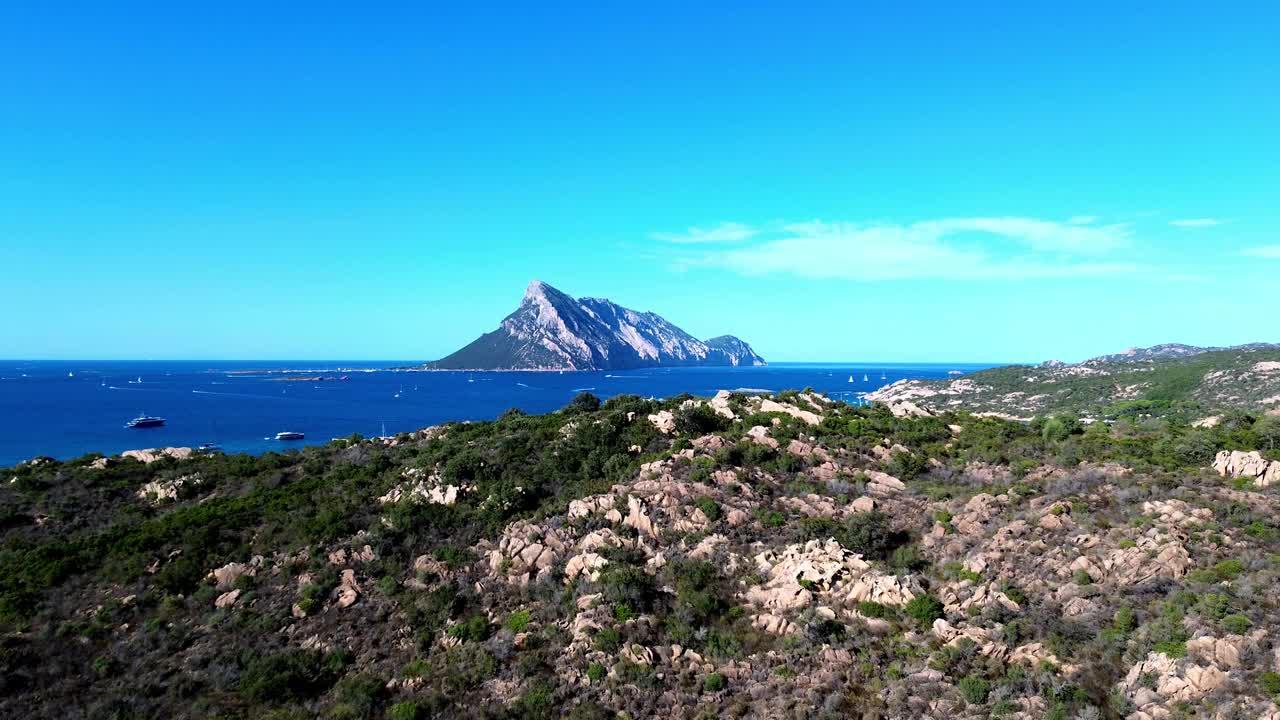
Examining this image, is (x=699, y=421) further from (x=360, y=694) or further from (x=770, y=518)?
(x=360, y=694)

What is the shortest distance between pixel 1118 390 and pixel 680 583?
14300 cm

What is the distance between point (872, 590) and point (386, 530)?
69.1 ft

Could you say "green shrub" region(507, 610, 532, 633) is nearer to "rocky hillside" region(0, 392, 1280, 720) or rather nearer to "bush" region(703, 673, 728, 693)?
"rocky hillside" region(0, 392, 1280, 720)

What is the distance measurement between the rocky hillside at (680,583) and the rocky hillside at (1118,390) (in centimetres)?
5043

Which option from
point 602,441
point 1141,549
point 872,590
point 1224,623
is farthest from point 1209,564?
point 602,441

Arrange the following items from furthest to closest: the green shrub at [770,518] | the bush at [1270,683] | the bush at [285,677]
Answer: the green shrub at [770,518] → the bush at [285,677] → the bush at [1270,683]

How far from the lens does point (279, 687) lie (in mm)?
19156

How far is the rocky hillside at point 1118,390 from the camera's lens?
319ft

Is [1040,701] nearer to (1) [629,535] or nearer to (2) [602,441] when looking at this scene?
(1) [629,535]

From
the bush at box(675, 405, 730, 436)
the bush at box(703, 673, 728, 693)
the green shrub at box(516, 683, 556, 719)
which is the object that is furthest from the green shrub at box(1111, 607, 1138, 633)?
the bush at box(675, 405, 730, 436)

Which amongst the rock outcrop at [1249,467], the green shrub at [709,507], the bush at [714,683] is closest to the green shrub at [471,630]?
the bush at [714,683]

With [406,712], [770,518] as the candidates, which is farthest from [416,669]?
[770,518]

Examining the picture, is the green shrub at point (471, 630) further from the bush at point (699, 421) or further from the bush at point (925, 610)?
the bush at point (699, 421)

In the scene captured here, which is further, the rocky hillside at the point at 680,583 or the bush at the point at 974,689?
the rocky hillside at the point at 680,583
